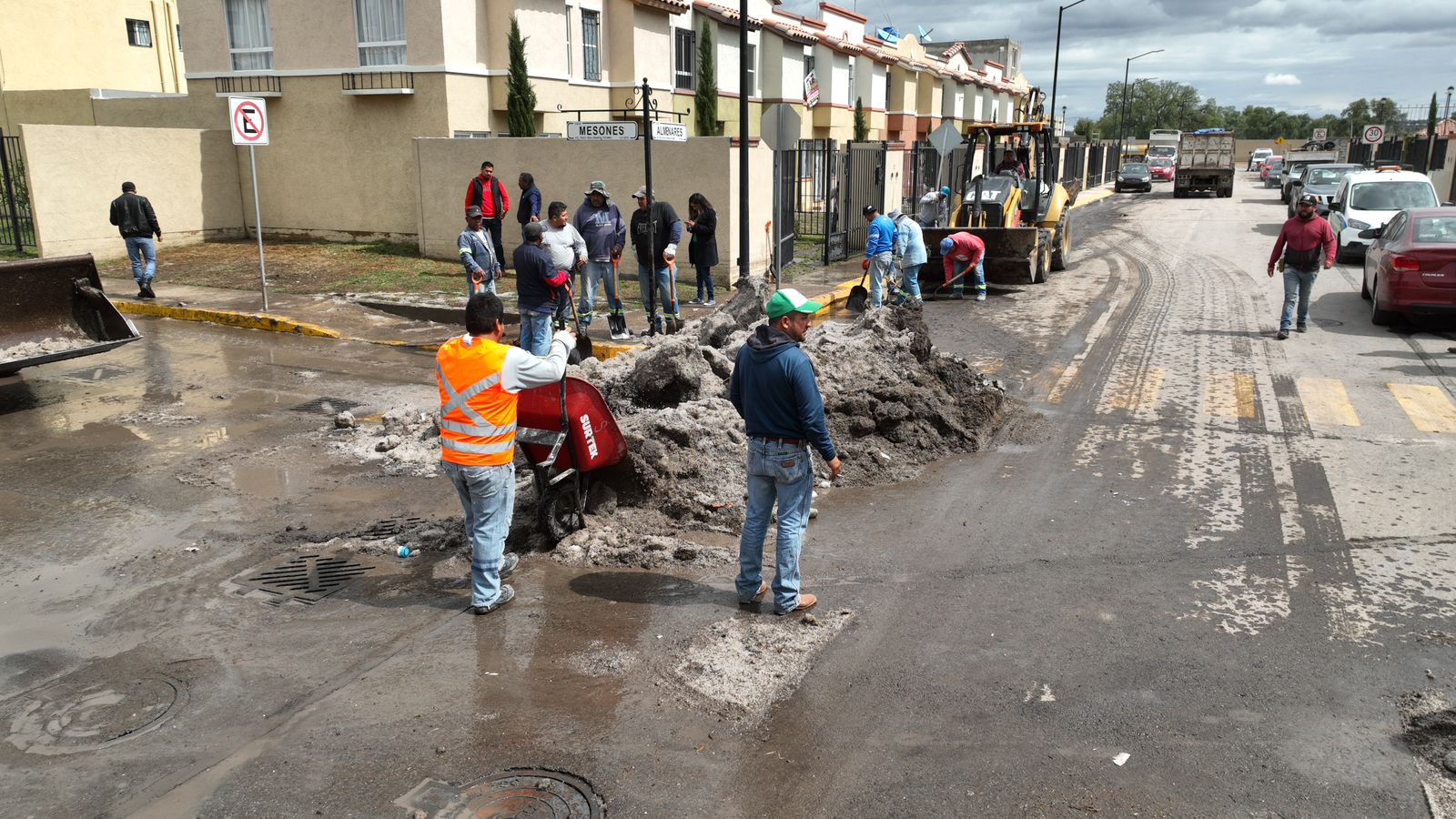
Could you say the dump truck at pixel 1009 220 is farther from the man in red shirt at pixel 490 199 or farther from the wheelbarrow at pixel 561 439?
the wheelbarrow at pixel 561 439

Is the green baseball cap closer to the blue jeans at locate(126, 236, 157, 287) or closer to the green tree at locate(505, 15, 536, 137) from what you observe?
the blue jeans at locate(126, 236, 157, 287)

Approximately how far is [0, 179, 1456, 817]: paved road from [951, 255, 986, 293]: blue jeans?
288 inches

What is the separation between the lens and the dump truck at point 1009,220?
59.7 feet

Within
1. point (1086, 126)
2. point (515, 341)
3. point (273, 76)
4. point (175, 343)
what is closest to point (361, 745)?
point (515, 341)

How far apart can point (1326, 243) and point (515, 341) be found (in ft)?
35.4

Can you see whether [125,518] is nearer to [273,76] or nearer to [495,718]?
[495,718]

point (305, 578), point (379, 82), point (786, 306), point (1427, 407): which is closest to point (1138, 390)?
point (1427, 407)

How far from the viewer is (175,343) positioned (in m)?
13.6

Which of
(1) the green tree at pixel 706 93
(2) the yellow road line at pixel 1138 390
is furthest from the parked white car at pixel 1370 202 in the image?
(1) the green tree at pixel 706 93

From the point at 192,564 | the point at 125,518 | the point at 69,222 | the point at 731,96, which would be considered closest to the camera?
the point at 192,564

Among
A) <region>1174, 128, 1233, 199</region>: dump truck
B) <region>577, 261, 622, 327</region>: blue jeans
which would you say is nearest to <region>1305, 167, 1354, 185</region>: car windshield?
<region>1174, 128, 1233, 199</region>: dump truck

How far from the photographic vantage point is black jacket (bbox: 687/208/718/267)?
14871mm

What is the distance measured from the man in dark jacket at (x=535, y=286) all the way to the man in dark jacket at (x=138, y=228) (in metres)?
8.65

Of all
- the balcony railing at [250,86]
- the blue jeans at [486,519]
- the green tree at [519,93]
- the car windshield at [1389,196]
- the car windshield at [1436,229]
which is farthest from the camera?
the balcony railing at [250,86]
